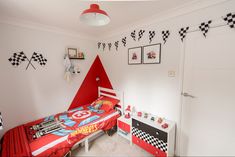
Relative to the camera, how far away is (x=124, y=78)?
2643mm

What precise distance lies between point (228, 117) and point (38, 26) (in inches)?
138

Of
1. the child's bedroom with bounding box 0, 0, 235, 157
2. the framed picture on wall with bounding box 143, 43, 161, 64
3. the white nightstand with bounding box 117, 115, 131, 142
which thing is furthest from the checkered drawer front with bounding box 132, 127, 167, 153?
the framed picture on wall with bounding box 143, 43, 161, 64

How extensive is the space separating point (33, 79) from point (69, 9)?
5.14 feet

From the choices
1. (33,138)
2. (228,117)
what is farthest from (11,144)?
(228,117)

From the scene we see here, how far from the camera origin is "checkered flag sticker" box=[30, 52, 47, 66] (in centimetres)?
220

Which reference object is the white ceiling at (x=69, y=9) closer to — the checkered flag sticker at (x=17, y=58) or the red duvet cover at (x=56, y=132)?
the checkered flag sticker at (x=17, y=58)

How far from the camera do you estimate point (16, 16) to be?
186 cm

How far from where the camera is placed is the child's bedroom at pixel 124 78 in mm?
1451

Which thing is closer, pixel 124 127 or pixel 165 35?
pixel 165 35

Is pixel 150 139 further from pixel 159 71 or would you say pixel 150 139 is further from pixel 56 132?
pixel 56 132

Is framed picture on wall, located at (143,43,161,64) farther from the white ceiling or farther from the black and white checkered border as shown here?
the black and white checkered border

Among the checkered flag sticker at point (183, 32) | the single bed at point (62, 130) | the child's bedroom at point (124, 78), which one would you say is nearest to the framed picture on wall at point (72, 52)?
the child's bedroom at point (124, 78)

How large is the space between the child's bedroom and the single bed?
0.6 inches

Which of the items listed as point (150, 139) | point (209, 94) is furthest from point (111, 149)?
point (209, 94)
